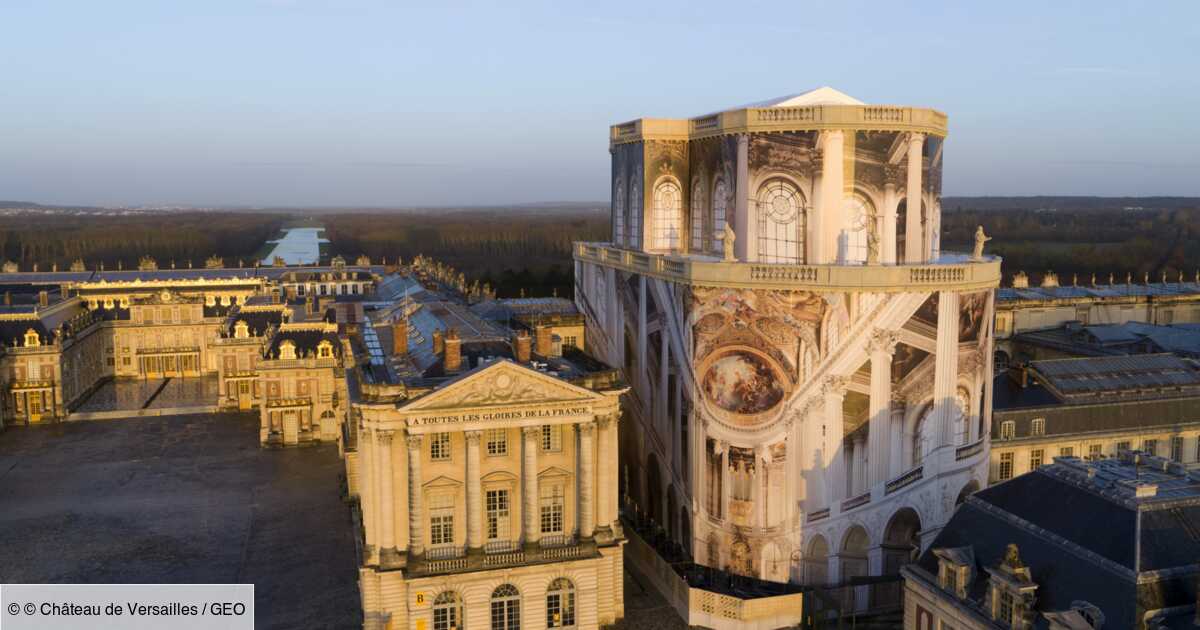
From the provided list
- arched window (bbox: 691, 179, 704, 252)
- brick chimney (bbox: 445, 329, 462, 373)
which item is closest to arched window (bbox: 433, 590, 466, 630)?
brick chimney (bbox: 445, 329, 462, 373)

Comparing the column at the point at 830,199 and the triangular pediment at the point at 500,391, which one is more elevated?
the column at the point at 830,199

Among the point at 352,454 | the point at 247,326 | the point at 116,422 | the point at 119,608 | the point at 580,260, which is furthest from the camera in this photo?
the point at 247,326

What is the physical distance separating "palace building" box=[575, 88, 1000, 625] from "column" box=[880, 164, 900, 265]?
3.0 inches

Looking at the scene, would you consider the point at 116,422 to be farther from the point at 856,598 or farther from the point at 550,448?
the point at 856,598

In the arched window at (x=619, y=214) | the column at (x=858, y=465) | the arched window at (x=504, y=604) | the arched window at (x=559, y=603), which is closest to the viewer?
the arched window at (x=504, y=604)

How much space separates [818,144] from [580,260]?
73.6 feet

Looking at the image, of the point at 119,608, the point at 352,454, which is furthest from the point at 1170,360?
the point at 119,608

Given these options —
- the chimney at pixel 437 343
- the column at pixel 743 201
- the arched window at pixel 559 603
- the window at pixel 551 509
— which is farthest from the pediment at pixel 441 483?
the column at pixel 743 201

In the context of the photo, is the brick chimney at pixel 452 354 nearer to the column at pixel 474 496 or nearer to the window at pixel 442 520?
the column at pixel 474 496

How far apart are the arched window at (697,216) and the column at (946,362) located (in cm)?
1326

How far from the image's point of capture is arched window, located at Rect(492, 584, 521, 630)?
39219mm

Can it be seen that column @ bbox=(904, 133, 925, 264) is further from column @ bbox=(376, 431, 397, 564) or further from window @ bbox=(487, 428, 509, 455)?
column @ bbox=(376, 431, 397, 564)

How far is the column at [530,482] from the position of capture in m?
39.5

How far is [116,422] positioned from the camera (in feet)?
262
